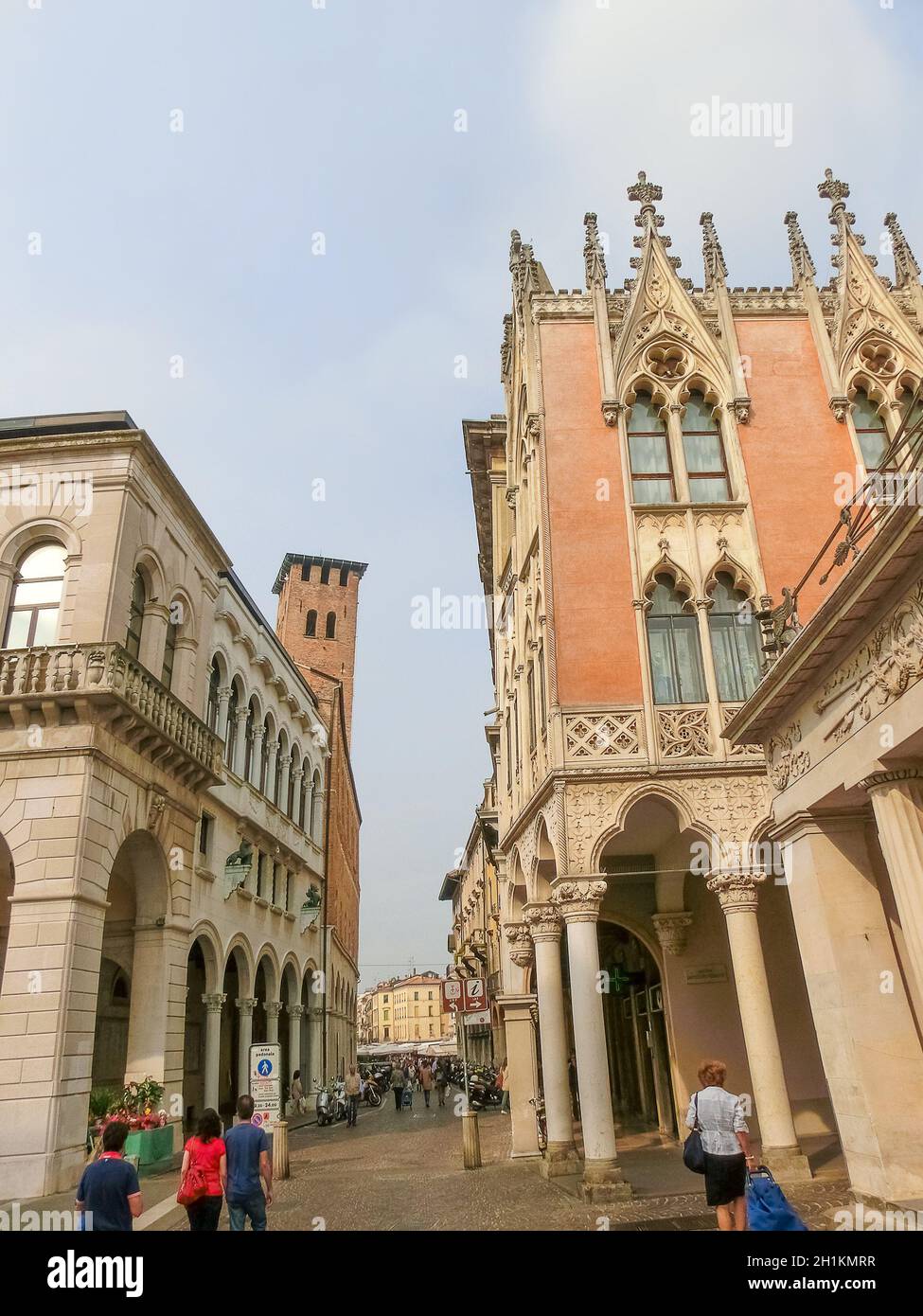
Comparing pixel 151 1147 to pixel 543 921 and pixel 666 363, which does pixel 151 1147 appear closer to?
pixel 543 921

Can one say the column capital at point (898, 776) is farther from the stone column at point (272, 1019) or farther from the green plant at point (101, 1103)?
the stone column at point (272, 1019)

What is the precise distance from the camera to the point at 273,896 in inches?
1203

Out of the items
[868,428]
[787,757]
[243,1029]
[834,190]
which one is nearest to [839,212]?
[834,190]

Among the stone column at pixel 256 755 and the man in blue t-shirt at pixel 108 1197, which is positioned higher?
the stone column at pixel 256 755

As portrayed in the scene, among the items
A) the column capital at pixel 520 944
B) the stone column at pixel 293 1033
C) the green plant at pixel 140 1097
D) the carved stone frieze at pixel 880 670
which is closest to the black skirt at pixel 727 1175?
the carved stone frieze at pixel 880 670

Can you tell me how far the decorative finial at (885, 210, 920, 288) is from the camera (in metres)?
19.0

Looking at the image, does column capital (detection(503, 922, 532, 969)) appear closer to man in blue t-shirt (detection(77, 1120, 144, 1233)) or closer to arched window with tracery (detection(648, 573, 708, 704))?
arched window with tracery (detection(648, 573, 708, 704))

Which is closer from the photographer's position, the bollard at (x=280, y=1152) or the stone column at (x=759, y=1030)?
the stone column at (x=759, y=1030)

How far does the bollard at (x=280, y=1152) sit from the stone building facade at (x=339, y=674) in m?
28.2

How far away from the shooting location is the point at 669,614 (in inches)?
639

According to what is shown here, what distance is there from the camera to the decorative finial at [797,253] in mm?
19172

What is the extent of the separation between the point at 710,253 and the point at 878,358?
4380 millimetres

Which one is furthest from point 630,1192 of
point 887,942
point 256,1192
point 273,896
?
point 273,896

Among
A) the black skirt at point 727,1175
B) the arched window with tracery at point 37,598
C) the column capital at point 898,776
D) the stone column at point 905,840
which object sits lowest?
the black skirt at point 727,1175
